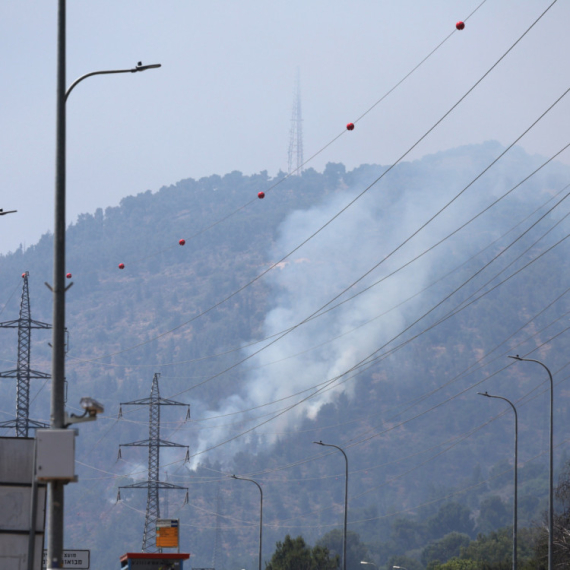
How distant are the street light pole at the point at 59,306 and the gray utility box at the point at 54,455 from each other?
28 cm

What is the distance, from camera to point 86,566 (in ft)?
107

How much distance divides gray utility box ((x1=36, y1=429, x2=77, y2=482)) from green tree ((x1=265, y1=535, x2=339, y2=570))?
452 feet

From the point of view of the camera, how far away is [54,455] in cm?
1839

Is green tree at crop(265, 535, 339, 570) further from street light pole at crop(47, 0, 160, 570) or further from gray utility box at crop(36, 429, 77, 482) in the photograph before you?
gray utility box at crop(36, 429, 77, 482)

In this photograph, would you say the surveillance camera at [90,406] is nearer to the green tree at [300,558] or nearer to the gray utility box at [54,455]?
the gray utility box at [54,455]

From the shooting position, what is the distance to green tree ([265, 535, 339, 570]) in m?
156

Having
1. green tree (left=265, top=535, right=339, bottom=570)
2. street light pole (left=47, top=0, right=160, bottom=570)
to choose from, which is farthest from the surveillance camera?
green tree (left=265, top=535, right=339, bottom=570)

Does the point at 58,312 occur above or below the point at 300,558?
above

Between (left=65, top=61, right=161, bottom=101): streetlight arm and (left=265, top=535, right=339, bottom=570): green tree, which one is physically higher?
(left=65, top=61, right=161, bottom=101): streetlight arm

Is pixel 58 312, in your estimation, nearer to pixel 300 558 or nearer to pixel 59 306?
pixel 59 306

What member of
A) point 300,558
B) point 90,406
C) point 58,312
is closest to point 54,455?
point 90,406

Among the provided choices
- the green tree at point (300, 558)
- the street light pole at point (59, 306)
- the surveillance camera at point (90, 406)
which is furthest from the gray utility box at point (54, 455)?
the green tree at point (300, 558)

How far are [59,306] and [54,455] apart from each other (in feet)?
9.48

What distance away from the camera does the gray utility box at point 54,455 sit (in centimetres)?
1831
